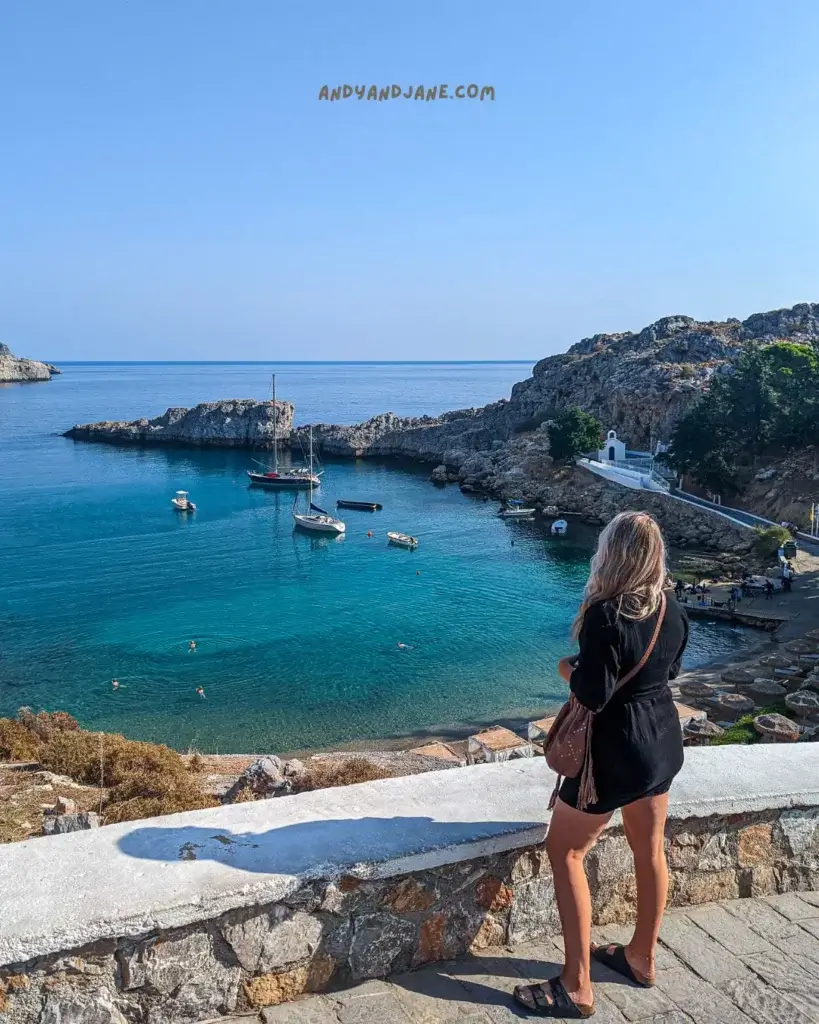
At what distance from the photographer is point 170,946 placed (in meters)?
2.41

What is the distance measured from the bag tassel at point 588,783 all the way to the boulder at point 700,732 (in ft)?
40.6

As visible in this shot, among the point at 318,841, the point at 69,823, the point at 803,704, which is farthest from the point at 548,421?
the point at 318,841

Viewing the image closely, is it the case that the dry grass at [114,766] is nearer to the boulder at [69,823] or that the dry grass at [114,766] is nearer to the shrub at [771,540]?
the boulder at [69,823]

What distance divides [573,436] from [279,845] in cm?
5203

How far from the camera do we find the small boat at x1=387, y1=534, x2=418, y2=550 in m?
39.5

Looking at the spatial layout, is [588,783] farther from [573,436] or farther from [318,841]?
[573,436]

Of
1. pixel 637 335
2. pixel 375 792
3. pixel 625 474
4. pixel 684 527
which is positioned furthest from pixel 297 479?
pixel 375 792

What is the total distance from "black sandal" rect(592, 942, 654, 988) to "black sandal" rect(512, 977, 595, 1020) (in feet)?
0.81

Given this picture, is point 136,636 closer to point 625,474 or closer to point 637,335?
point 625,474

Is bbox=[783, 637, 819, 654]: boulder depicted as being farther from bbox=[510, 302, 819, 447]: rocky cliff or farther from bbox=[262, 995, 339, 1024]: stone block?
bbox=[510, 302, 819, 447]: rocky cliff

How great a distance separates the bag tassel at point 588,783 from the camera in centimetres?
267

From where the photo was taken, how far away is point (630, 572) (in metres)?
2.69

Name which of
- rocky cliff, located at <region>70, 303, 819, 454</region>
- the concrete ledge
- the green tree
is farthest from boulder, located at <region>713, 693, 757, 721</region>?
rocky cliff, located at <region>70, 303, 819, 454</region>

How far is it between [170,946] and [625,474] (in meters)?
47.7
